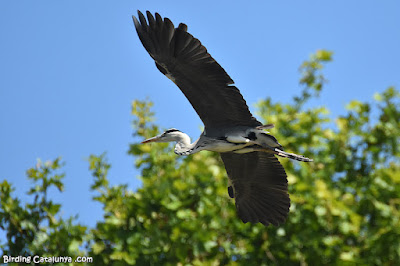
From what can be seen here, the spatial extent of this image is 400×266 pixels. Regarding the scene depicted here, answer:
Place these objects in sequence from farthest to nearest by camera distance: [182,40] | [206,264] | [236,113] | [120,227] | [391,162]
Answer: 1. [391,162]
2. [120,227]
3. [206,264]
4. [236,113]
5. [182,40]

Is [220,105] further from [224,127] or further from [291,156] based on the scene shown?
[291,156]

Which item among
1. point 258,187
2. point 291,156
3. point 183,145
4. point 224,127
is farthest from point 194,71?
point 258,187

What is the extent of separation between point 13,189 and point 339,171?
4929mm

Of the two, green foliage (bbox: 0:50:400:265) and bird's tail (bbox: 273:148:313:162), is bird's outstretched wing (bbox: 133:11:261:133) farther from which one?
A: green foliage (bbox: 0:50:400:265)

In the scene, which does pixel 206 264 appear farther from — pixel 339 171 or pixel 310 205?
pixel 339 171

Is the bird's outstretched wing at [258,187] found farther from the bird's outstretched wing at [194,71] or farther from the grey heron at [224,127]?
the bird's outstretched wing at [194,71]

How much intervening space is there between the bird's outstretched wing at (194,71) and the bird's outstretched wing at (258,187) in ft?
2.44

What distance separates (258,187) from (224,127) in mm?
1112

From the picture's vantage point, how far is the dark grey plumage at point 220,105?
6.18 metres

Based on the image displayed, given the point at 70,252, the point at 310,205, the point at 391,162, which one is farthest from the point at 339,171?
the point at 70,252

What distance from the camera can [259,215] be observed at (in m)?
7.49

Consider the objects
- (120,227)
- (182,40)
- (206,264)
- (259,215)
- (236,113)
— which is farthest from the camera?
(120,227)

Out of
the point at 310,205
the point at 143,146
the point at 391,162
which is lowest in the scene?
the point at 310,205

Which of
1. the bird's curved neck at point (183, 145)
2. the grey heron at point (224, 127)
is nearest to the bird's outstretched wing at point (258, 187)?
the grey heron at point (224, 127)
